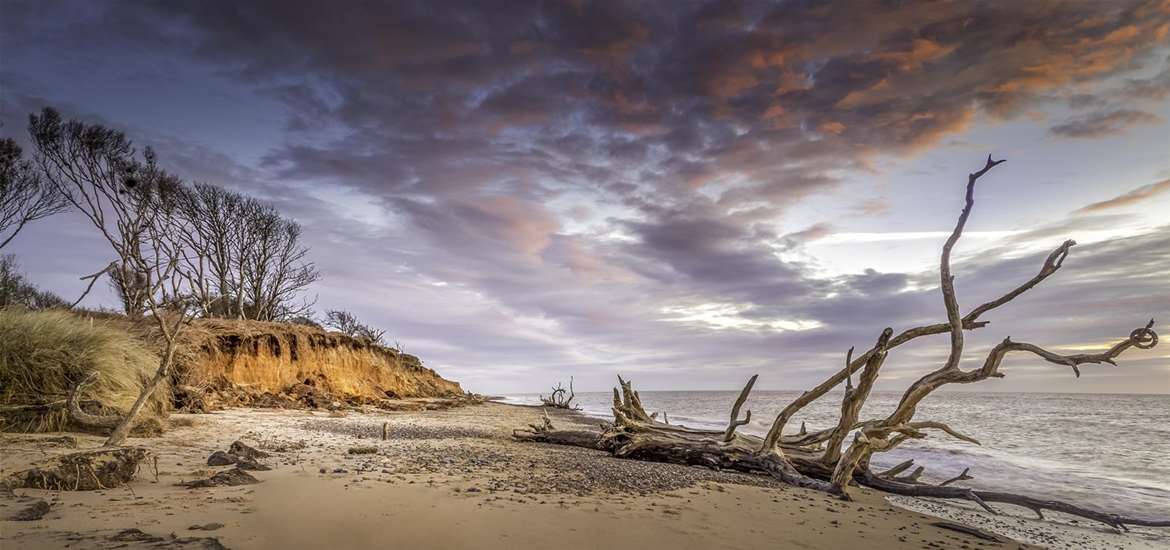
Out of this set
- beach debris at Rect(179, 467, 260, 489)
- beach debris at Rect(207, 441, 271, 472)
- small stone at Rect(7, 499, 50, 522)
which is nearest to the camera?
small stone at Rect(7, 499, 50, 522)

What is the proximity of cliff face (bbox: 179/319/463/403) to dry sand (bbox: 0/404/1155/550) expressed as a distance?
366 inches

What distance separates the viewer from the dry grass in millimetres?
7625

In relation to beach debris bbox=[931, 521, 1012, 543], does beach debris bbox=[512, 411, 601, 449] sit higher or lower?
higher

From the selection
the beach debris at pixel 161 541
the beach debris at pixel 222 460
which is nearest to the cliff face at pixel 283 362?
the beach debris at pixel 222 460

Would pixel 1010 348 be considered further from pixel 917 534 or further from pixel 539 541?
pixel 539 541

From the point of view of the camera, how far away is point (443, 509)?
4.97 meters

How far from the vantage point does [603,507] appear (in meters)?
5.65

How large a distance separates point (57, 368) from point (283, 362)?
15.6m

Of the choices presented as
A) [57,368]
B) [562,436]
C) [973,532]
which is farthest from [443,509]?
[562,436]

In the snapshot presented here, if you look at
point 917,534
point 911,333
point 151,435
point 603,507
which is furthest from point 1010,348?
point 151,435

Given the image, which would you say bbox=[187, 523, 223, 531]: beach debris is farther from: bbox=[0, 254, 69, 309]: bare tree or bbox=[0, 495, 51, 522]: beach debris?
bbox=[0, 254, 69, 309]: bare tree

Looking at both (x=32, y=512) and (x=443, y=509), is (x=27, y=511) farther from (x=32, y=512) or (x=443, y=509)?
(x=443, y=509)

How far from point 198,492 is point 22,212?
76.0 feet

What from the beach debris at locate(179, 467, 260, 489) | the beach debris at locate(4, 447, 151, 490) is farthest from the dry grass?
the beach debris at locate(179, 467, 260, 489)
